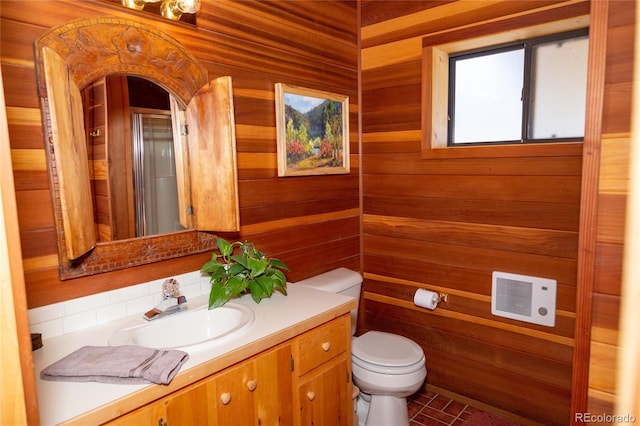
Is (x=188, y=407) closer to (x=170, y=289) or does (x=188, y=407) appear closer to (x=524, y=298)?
(x=170, y=289)

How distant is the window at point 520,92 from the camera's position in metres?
2.08

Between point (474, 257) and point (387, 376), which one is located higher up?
point (474, 257)

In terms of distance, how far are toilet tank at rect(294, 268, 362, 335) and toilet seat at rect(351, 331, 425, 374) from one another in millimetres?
175

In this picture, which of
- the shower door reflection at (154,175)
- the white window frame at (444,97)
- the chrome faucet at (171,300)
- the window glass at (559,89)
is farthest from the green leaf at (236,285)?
the window glass at (559,89)

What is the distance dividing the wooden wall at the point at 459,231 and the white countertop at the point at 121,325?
908 millimetres

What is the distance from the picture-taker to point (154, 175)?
5.68 feet

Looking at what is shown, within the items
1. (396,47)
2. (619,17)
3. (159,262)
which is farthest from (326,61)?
(619,17)

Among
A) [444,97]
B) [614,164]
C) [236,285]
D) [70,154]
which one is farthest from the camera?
[444,97]

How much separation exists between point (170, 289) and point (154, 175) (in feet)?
1.58

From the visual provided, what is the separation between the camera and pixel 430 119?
2418 millimetres

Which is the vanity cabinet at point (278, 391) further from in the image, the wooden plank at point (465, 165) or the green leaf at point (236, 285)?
the wooden plank at point (465, 165)

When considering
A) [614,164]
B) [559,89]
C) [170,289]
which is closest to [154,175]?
[170,289]

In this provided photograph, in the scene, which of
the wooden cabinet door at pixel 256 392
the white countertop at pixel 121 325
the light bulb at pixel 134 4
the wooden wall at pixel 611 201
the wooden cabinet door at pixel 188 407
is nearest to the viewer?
the wooden wall at pixel 611 201

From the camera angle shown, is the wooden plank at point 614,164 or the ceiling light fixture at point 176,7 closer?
the wooden plank at point 614,164
